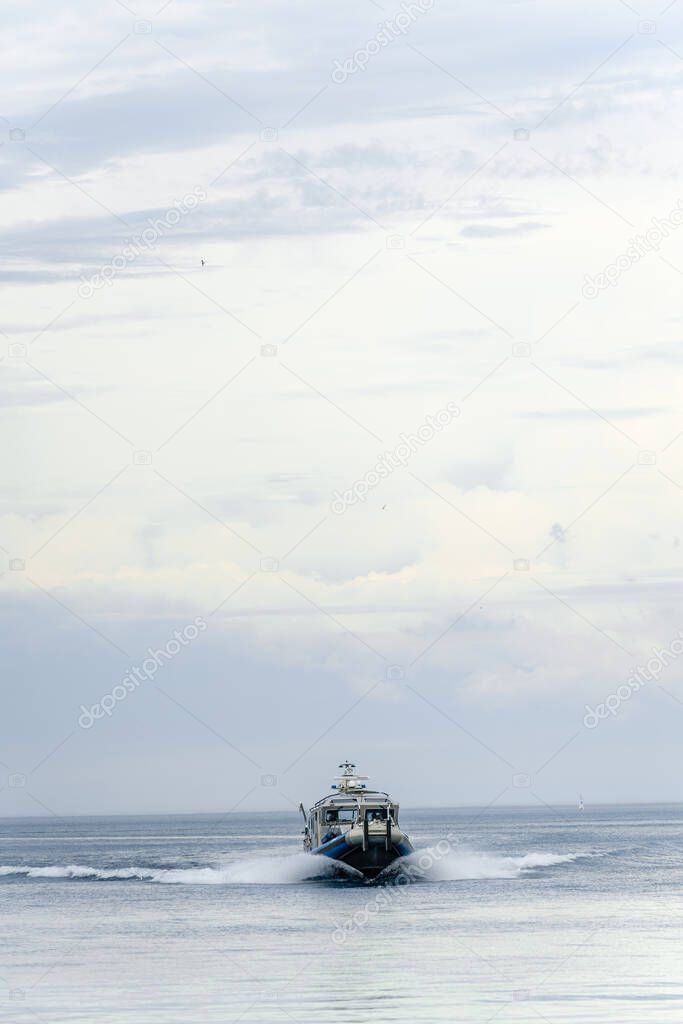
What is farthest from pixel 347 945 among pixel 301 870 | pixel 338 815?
pixel 301 870

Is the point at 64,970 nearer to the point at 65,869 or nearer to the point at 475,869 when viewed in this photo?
the point at 475,869

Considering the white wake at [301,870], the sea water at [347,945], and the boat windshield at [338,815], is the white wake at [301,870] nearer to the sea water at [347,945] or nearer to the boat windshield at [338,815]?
the sea water at [347,945]

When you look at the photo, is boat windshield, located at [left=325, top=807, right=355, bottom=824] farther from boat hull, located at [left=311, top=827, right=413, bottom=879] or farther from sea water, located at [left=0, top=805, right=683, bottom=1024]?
sea water, located at [left=0, top=805, right=683, bottom=1024]

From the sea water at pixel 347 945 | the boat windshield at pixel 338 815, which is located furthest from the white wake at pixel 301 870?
the boat windshield at pixel 338 815

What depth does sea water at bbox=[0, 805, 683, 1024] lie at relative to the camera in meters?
34.4

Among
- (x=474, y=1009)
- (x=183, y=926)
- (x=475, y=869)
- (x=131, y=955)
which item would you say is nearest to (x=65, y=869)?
(x=475, y=869)

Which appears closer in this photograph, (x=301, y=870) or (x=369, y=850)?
(x=369, y=850)

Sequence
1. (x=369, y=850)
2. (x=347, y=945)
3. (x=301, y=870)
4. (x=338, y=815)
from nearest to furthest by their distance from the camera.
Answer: (x=347, y=945) → (x=369, y=850) → (x=338, y=815) → (x=301, y=870)

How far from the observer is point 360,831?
72.2 meters

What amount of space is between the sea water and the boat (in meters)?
1.19

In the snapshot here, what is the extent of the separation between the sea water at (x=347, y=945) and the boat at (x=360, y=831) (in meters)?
1.19

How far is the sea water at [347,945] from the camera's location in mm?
34375

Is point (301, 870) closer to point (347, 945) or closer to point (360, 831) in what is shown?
point (360, 831)

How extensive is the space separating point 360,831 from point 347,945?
24.6 m
